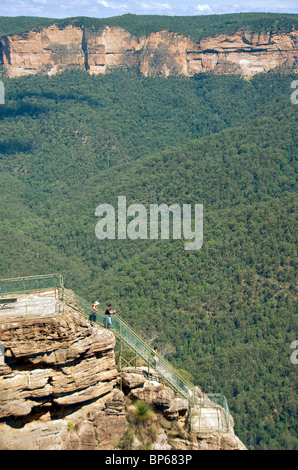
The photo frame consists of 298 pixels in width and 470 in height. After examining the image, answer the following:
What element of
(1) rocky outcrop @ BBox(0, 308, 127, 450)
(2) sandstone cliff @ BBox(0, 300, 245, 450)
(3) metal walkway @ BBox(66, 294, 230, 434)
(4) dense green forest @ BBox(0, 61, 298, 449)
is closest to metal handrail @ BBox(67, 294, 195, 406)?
(3) metal walkway @ BBox(66, 294, 230, 434)

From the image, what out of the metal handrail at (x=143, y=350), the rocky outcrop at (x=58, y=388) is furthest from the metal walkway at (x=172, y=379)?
the rocky outcrop at (x=58, y=388)

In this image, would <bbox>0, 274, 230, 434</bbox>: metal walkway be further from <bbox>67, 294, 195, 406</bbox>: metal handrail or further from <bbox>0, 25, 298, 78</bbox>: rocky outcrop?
<bbox>0, 25, 298, 78</bbox>: rocky outcrop

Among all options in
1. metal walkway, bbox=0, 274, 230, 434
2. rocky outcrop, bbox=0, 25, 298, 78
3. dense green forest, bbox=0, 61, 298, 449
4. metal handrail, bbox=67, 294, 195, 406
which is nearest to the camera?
metal walkway, bbox=0, 274, 230, 434

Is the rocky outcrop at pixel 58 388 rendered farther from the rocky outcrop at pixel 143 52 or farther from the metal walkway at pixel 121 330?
the rocky outcrop at pixel 143 52

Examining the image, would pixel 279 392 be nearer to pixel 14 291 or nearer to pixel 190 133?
pixel 14 291

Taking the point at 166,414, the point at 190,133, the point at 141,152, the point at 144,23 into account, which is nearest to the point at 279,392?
the point at 166,414

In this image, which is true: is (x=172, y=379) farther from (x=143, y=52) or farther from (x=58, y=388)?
(x=143, y=52)
